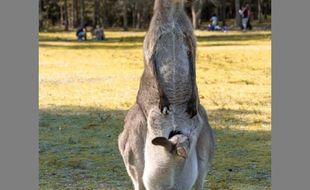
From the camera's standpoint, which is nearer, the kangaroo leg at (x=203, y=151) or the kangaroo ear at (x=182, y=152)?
the kangaroo ear at (x=182, y=152)

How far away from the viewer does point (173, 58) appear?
423 centimetres

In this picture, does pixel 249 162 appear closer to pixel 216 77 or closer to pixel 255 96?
pixel 255 96

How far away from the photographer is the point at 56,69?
17.3m

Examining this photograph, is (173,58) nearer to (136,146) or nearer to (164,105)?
(164,105)

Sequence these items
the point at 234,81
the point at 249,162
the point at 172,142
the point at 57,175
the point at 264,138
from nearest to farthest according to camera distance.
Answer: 1. the point at 172,142
2. the point at 57,175
3. the point at 249,162
4. the point at 264,138
5. the point at 234,81

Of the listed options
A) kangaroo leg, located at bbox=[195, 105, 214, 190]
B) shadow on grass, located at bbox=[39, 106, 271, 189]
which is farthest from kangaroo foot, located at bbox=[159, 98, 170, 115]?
shadow on grass, located at bbox=[39, 106, 271, 189]

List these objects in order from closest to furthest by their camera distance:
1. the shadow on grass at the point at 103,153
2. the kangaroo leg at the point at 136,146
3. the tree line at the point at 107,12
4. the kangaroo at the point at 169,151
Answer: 1. the kangaroo at the point at 169,151
2. the kangaroo leg at the point at 136,146
3. the shadow on grass at the point at 103,153
4. the tree line at the point at 107,12

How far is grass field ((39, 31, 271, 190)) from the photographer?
650 centimetres

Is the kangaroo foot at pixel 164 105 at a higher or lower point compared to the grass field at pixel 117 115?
higher

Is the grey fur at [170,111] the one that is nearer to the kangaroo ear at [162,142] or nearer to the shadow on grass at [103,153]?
the kangaroo ear at [162,142]

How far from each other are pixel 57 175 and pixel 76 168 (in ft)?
1.01

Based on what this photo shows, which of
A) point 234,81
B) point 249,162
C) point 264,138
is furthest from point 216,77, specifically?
point 249,162

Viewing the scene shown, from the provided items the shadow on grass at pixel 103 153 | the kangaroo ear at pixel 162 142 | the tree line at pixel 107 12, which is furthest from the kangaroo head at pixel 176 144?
the tree line at pixel 107 12

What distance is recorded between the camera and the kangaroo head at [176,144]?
13.2ft
